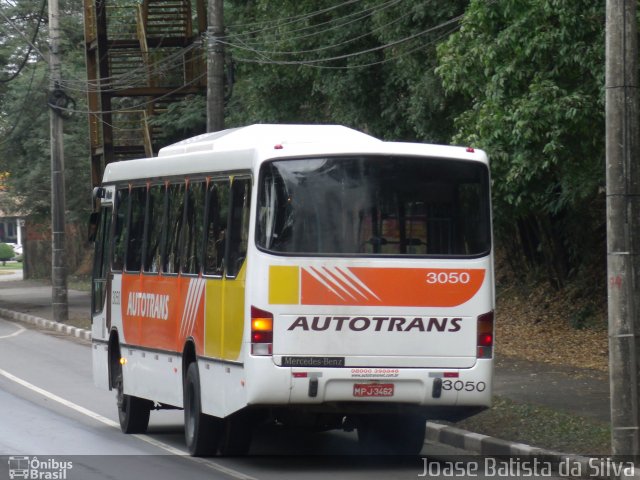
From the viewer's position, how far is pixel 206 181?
12203 millimetres

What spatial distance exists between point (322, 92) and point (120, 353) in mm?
10496

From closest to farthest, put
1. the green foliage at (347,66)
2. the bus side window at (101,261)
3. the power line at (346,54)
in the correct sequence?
the bus side window at (101,261), the power line at (346,54), the green foliage at (347,66)

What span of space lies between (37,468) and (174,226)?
3095 mm

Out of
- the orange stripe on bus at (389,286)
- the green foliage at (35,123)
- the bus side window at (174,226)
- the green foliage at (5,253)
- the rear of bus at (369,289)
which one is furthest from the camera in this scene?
the green foliage at (5,253)

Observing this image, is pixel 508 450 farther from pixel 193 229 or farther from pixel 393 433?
pixel 193 229

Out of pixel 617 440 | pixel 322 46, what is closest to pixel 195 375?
pixel 617 440

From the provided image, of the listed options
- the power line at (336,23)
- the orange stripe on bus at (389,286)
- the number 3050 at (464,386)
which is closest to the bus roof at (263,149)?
the orange stripe on bus at (389,286)

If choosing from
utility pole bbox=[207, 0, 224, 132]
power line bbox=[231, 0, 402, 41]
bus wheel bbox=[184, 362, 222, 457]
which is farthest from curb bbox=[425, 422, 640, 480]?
power line bbox=[231, 0, 402, 41]

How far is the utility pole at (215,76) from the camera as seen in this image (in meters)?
21.5

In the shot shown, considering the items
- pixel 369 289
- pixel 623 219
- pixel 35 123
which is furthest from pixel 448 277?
pixel 35 123

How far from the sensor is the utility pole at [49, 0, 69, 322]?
29.4m

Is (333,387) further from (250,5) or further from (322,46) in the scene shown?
(250,5)

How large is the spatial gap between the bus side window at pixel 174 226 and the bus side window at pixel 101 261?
7.27 feet

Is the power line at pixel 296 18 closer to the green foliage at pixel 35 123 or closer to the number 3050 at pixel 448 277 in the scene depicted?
the number 3050 at pixel 448 277
